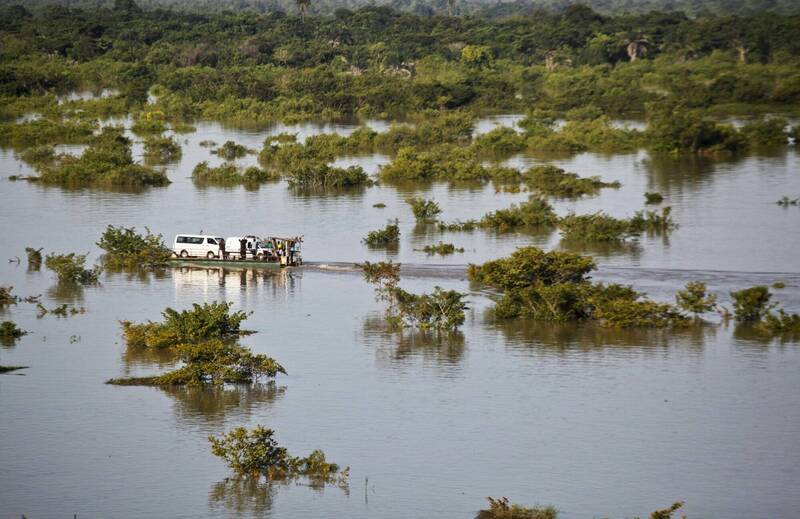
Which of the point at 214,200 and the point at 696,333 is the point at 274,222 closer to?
the point at 214,200

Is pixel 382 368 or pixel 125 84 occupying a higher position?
pixel 125 84

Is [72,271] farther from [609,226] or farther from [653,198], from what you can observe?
[653,198]

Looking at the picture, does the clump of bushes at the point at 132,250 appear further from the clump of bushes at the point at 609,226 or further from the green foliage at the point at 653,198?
the green foliage at the point at 653,198

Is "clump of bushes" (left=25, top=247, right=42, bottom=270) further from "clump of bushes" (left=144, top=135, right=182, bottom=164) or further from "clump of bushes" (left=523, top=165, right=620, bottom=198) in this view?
"clump of bushes" (left=144, top=135, right=182, bottom=164)

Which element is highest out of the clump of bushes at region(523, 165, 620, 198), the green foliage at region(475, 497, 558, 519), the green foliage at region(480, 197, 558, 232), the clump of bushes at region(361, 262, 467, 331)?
the clump of bushes at region(523, 165, 620, 198)

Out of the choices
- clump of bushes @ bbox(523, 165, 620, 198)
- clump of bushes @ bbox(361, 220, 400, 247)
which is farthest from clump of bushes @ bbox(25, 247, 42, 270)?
clump of bushes @ bbox(523, 165, 620, 198)

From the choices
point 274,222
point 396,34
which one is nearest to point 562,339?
Answer: point 274,222
